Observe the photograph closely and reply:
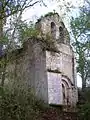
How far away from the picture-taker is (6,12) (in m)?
14.6

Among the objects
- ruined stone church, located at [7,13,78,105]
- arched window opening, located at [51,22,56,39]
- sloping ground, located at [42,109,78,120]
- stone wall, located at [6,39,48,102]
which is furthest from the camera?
arched window opening, located at [51,22,56,39]

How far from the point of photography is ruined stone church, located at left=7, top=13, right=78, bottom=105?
2055 centimetres

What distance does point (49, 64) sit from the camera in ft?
68.9

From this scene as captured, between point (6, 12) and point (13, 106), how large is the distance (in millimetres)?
4532

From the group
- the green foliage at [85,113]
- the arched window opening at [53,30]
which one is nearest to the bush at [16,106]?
the green foliage at [85,113]

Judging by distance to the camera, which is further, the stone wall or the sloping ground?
the stone wall

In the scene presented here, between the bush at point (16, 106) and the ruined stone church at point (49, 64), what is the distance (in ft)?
11.3

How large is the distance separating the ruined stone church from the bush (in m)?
3.45

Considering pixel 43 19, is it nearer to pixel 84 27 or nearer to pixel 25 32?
pixel 25 32

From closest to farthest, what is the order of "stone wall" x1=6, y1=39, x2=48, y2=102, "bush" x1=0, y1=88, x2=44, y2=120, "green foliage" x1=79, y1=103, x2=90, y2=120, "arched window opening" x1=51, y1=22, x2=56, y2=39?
"bush" x1=0, y1=88, x2=44, y2=120 → "green foliage" x1=79, y1=103, x2=90, y2=120 → "stone wall" x1=6, y1=39, x2=48, y2=102 → "arched window opening" x1=51, y1=22, x2=56, y2=39

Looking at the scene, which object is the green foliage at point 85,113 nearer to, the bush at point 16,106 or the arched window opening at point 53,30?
the bush at point 16,106

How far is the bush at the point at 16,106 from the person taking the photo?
48.4ft

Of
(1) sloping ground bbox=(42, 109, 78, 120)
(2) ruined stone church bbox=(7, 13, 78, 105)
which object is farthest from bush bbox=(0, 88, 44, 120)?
(2) ruined stone church bbox=(7, 13, 78, 105)

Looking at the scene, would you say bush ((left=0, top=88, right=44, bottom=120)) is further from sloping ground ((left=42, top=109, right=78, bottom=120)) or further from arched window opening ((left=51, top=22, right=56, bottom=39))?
arched window opening ((left=51, top=22, right=56, bottom=39))
